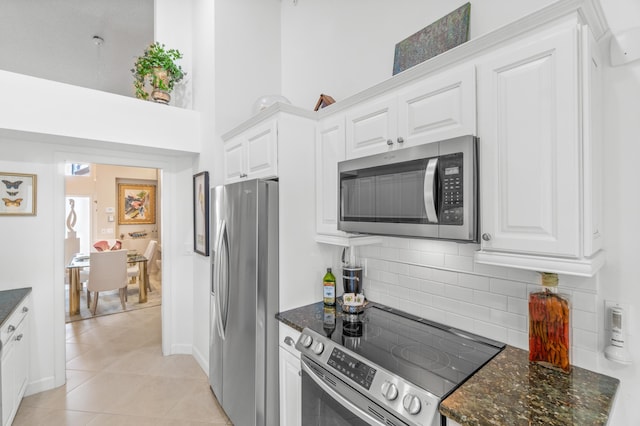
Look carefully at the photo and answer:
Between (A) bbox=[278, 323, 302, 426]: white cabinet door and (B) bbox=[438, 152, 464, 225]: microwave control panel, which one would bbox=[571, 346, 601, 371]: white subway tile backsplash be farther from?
(A) bbox=[278, 323, 302, 426]: white cabinet door

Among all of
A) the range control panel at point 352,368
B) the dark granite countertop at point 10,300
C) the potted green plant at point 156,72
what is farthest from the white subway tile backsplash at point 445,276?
the potted green plant at point 156,72

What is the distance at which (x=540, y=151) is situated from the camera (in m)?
1.09

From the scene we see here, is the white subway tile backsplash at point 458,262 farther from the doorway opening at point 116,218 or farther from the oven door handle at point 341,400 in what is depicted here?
the doorway opening at point 116,218

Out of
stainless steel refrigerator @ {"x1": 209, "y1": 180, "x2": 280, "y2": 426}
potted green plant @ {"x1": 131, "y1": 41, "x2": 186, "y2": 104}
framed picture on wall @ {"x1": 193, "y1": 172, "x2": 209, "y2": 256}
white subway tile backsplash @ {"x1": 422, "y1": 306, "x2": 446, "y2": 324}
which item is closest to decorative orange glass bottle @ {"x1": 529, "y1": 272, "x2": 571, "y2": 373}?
white subway tile backsplash @ {"x1": 422, "y1": 306, "x2": 446, "y2": 324}

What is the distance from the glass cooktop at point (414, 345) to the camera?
124 centimetres

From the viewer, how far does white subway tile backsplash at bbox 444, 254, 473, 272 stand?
1.62m

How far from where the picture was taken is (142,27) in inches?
156

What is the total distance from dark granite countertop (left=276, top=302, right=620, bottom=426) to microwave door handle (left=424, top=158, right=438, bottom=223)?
2.19 feet

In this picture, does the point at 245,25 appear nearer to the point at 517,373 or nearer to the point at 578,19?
the point at 578,19

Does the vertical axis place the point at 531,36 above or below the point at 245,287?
above

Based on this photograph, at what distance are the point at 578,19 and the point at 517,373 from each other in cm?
133

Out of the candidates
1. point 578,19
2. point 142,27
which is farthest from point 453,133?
point 142,27

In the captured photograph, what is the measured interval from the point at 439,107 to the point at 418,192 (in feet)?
1.34

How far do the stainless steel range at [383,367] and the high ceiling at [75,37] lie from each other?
Answer: 171 inches
